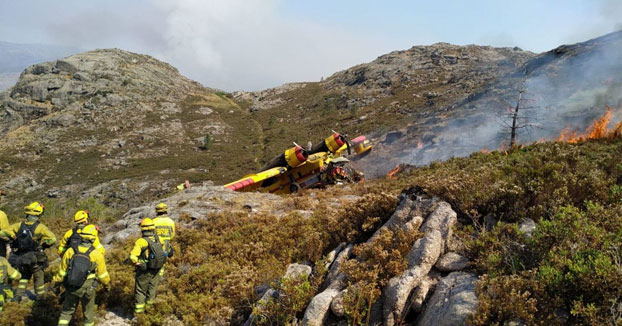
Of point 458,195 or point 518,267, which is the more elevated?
point 458,195

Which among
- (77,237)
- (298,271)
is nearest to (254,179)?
(77,237)

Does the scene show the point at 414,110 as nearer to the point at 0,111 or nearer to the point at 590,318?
the point at 590,318

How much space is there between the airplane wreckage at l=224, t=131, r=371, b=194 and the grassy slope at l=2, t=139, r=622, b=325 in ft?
24.0

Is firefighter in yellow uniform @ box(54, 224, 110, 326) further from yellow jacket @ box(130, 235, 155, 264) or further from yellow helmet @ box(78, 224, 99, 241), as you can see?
yellow jacket @ box(130, 235, 155, 264)

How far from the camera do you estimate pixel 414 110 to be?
51.3m

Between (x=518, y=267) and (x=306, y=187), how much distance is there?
15646 millimetres

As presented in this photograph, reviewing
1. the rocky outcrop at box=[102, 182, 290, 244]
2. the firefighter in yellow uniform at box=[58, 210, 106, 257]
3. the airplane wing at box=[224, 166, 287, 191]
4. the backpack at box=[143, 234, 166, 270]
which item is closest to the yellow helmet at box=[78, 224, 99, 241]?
the firefighter in yellow uniform at box=[58, 210, 106, 257]

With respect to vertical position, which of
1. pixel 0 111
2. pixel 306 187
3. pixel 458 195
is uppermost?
pixel 0 111

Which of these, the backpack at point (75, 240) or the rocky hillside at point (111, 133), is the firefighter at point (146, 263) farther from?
the rocky hillside at point (111, 133)

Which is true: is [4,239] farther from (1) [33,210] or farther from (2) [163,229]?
(2) [163,229]

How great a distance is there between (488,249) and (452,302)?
146 cm

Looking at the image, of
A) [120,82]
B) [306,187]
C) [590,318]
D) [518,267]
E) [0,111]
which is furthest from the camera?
[120,82]

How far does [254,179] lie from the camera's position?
18594mm

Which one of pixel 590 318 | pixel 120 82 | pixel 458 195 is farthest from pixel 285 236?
pixel 120 82
